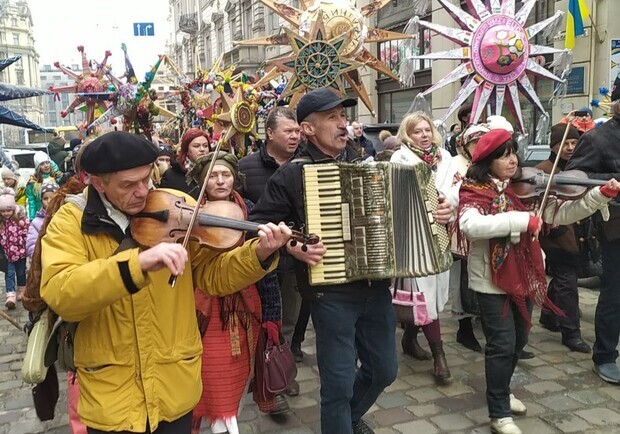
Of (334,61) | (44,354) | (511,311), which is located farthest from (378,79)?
(44,354)

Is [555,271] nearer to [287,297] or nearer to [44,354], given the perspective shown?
[287,297]

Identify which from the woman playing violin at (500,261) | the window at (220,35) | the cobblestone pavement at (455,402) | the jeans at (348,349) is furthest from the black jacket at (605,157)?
the window at (220,35)

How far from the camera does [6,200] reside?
25.2 ft

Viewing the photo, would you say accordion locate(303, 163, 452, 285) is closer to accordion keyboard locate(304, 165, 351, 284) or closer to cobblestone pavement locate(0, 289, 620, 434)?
accordion keyboard locate(304, 165, 351, 284)

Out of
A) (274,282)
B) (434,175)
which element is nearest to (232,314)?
(274,282)

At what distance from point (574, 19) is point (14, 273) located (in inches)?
398

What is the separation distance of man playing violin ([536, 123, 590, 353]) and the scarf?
1.22 metres

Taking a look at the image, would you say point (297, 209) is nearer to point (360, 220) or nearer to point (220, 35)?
point (360, 220)

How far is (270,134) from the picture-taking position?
4859 mm

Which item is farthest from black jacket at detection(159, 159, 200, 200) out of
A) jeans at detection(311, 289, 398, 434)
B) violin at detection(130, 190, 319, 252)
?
violin at detection(130, 190, 319, 252)

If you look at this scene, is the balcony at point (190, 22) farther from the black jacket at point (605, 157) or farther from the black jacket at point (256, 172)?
the black jacket at point (605, 157)

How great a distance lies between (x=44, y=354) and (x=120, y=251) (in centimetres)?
64

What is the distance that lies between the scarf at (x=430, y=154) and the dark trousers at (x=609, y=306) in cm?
142

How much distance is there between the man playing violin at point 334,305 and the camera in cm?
307
